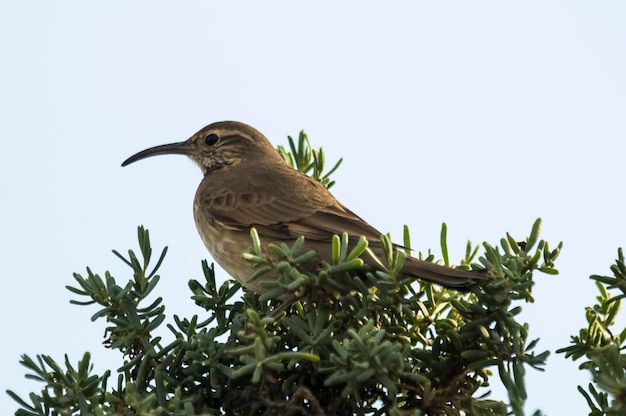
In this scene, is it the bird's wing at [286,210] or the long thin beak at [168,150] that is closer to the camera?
the bird's wing at [286,210]

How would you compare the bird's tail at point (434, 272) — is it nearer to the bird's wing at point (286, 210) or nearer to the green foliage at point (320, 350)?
the green foliage at point (320, 350)

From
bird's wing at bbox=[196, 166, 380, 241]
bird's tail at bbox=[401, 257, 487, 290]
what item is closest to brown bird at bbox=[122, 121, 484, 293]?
bird's wing at bbox=[196, 166, 380, 241]

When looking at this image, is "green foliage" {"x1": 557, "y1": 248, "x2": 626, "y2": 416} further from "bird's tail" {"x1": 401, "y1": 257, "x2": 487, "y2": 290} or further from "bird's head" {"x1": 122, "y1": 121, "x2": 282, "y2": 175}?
"bird's head" {"x1": 122, "y1": 121, "x2": 282, "y2": 175}

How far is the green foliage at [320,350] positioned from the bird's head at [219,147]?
3594 millimetres

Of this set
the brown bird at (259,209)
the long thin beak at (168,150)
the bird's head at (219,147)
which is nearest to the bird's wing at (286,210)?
the brown bird at (259,209)

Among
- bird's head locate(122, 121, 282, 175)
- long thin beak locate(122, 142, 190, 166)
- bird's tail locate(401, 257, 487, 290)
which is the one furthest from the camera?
long thin beak locate(122, 142, 190, 166)

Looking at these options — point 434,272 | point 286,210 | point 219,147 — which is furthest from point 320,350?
point 219,147

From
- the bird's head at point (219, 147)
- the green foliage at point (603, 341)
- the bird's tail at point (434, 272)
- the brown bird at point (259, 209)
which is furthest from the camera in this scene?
the bird's head at point (219, 147)

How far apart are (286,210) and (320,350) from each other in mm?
2555

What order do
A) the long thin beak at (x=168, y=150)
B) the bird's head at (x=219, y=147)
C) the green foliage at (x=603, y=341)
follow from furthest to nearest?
the long thin beak at (x=168, y=150) → the bird's head at (x=219, y=147) → the green foliage at (x=603, y=341)

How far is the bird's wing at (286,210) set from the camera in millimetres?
6082

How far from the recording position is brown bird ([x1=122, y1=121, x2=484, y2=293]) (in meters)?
6.05

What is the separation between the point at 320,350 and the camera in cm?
405

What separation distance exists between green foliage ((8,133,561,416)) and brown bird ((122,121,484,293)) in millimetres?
798
